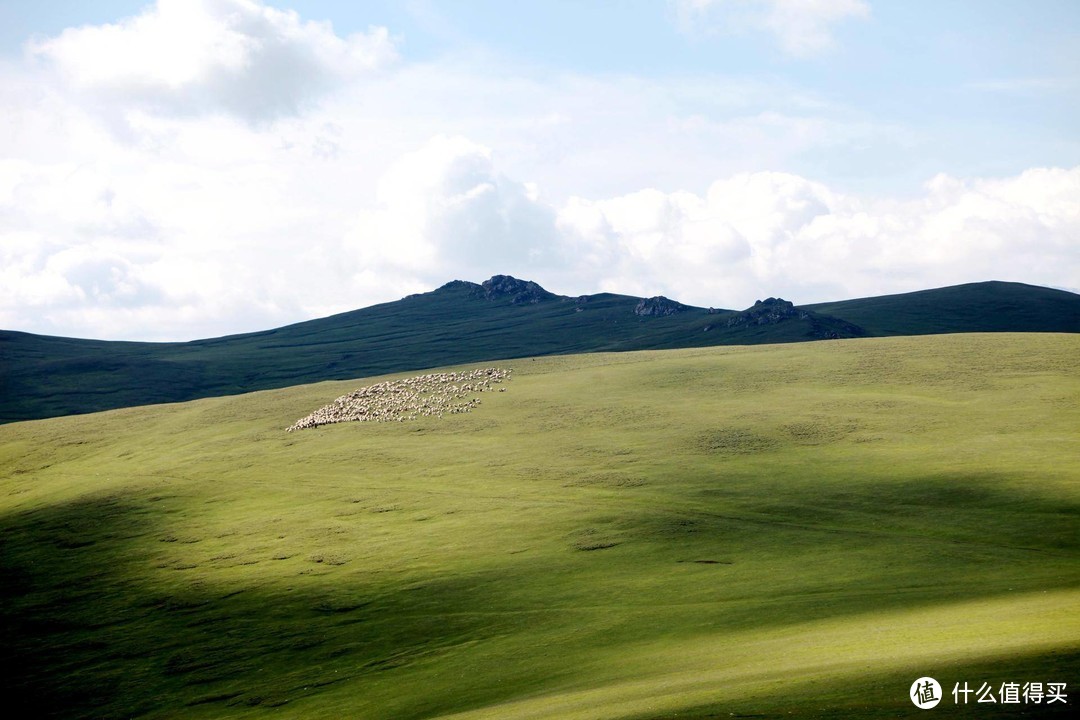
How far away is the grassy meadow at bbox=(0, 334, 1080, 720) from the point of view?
37.0 m

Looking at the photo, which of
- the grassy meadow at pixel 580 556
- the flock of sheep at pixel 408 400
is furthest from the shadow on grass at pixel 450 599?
the flock of sheep at pixel 408 400

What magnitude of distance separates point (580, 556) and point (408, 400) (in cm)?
5534

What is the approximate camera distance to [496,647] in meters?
46.1

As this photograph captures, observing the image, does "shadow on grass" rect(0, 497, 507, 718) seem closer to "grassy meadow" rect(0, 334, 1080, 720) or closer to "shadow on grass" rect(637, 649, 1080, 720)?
"grassy meadow" rect(0, 334, 1080, 720)

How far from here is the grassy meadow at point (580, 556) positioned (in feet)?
121

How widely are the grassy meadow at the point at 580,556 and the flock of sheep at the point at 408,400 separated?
3.51 m

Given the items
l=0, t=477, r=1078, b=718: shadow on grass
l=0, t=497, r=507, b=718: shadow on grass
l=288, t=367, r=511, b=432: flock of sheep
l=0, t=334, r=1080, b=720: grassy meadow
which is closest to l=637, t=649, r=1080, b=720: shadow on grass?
l=0, t=334, r=1080, b=720: grassy meadow

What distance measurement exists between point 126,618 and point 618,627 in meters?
33.0

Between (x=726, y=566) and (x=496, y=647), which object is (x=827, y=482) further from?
(x=496, y=647)

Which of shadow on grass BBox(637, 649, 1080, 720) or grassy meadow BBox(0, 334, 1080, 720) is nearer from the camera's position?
shadow on grass BBox(637, 649, 1080, 720)

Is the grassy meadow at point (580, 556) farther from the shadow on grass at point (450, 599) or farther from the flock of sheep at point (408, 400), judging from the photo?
the flock of sheep at point (408, 400)

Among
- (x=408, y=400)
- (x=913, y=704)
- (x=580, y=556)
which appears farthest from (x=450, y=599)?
(x=408, y=400)

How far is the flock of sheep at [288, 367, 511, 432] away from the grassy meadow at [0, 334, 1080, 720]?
11.5 feet

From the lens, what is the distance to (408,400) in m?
109
